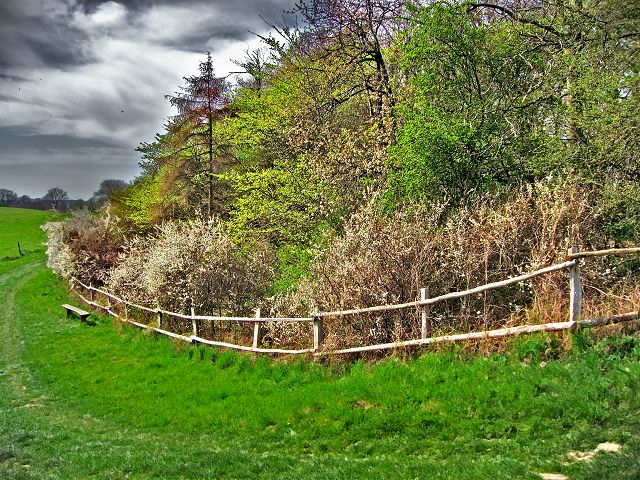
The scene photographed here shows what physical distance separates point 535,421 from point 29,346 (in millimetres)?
18994

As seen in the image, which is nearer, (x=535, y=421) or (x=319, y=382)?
(x=535, y=421)

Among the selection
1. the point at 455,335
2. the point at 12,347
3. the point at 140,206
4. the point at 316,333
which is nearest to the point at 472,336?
the point at 455,335

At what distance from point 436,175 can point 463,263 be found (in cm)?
297

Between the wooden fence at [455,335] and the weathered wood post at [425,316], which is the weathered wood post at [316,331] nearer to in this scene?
the wooden fence at [455,335]

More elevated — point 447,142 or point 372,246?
point 447,142

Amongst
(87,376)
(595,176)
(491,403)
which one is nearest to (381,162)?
Answer: (595,176)

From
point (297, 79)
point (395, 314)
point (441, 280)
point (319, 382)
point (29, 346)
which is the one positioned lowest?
point (29, 346)

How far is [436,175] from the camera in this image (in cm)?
1186

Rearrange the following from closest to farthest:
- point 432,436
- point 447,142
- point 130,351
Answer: point 432,436 → point 447,142 → point 130,351

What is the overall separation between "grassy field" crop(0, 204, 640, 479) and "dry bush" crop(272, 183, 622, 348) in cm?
106

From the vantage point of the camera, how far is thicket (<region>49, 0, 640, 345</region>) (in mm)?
9320

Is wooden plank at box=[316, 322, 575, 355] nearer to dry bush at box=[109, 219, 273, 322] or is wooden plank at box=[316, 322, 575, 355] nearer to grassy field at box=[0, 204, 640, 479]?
grassy field at box=[0, 204, 640, 479]

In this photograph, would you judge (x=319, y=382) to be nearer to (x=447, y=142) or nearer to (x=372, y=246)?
(x=372, y=246)

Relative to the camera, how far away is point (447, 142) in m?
11.4
